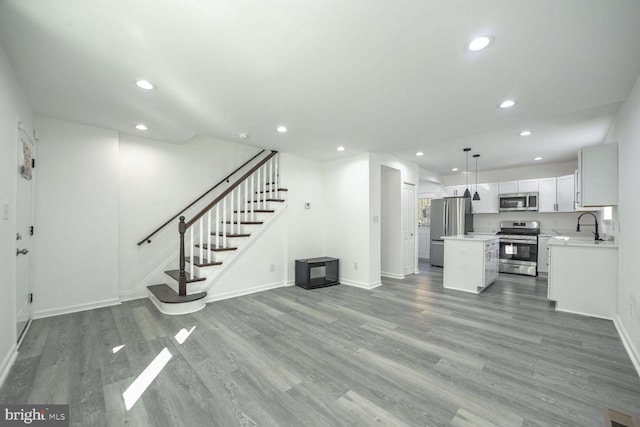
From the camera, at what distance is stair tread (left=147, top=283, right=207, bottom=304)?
348cm

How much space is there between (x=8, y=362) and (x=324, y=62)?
3592 mm

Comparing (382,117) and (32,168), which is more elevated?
(382,117)

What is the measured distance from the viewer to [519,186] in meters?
6.41

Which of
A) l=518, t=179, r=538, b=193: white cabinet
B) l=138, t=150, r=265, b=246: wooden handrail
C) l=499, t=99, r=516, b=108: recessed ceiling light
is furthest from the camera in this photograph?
l=518, t=179, r=538, b=193: white cabinet

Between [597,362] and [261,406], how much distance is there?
2.94m

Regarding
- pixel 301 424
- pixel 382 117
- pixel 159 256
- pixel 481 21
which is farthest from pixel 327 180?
pixel 301 424

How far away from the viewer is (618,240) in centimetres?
326

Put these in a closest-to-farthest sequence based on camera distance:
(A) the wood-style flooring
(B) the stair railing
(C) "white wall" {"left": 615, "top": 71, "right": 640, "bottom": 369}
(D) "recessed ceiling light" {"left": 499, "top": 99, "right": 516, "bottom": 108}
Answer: (A) the wood-style flooring
(C) "white wall" {"left": 615, "top": 71, "right": 640, "bottom": 369}
(D) "recessed ceiling light" {"left": 499, "top": 99, "right": 516, "bottom": 108}
(B) the stair railing

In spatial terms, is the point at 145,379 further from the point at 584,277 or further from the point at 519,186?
the point at 519,186

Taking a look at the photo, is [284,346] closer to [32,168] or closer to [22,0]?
[22,0]

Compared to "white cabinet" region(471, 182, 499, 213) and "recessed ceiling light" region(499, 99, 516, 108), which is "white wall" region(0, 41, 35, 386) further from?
"white cabinet" region(471, 182, 499, 213)

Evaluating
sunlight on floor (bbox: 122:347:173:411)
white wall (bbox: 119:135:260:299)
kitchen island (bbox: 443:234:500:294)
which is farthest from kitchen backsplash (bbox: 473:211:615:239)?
sunlight on floor (bbox: 122:347:173:411)

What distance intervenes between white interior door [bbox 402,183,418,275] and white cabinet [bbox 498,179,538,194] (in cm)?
250

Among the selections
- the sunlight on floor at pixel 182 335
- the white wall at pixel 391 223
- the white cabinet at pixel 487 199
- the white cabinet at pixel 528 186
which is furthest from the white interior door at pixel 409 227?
the sunlight on floor at pixel 182 335
